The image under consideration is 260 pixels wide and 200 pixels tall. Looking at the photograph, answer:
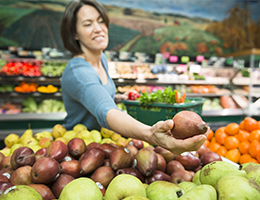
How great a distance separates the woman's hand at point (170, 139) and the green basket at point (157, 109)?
96 cm

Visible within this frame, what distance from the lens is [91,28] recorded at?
171 cm

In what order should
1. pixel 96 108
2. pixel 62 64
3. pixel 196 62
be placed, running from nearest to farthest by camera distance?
pixel 96 108 → pixel 62 64 → pixel 196 62

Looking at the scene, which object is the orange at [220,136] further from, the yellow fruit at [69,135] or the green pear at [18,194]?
the green pear at [18,194]

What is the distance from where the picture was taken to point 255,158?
57.3 inches

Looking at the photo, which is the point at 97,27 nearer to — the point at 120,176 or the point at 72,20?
the point at 72,20

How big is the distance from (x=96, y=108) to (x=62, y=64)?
414 cm

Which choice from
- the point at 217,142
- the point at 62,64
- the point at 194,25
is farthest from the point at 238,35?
the point at 217,142

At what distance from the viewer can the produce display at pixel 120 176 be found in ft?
2.29

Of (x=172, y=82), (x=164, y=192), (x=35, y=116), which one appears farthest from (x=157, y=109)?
(x=35, y=116)

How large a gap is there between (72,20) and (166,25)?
6192 mm

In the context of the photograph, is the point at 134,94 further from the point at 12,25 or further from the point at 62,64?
the point at 12,25

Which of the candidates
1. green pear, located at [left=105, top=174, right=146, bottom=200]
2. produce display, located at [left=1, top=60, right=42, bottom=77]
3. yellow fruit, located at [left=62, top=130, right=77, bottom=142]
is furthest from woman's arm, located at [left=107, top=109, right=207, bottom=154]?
produce display, located at [left=1, top=60, right=42, bottom=77]

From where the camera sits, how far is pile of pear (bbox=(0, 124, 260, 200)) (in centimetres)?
70

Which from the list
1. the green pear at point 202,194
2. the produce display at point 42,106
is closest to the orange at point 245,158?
the green pear at point 202,194
